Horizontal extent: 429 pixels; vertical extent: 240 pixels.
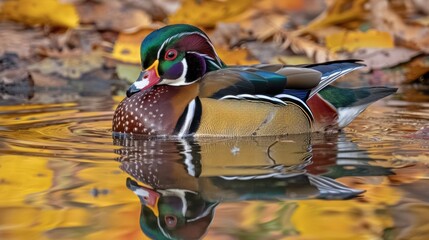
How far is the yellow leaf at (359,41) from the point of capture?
7469 mm

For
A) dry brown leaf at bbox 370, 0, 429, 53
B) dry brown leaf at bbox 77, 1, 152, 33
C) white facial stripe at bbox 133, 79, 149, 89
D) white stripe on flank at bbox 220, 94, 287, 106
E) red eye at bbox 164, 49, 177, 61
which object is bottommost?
Answer: white stripe on flank at bbox 220, 94, 287, 106

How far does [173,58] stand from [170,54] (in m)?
0.02

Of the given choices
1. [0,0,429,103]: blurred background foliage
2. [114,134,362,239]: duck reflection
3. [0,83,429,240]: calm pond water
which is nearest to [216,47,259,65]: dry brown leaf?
[0,0,429,103]: blurred background foliage

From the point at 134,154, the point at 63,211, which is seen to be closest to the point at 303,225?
the point at 63,211

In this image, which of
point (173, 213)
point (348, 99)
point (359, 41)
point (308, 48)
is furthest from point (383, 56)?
point (173, 213)

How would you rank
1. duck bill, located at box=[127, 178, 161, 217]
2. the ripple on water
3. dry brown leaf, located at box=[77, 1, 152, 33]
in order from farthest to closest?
dry brown leaf, located at box=[77, 1, 152, 33], the ripple on water, duck bill, located at box=[127, 178, 161, 217]

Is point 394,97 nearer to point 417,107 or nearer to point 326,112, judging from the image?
point 417,107

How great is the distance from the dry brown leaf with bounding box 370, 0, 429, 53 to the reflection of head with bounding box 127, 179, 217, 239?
4407 mm

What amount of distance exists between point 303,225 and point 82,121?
2.67 metres

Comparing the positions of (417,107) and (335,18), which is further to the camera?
(335,18)

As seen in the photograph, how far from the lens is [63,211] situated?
3.00 m

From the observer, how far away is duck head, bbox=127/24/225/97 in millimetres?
4676

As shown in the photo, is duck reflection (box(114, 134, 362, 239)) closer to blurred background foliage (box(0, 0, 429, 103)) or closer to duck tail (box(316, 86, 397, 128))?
duck tail (box(316, 86, 397, 128))

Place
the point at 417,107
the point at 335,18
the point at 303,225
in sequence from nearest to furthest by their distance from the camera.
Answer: the point at 303,225 → the point at 417,107 → the point at 335,18
